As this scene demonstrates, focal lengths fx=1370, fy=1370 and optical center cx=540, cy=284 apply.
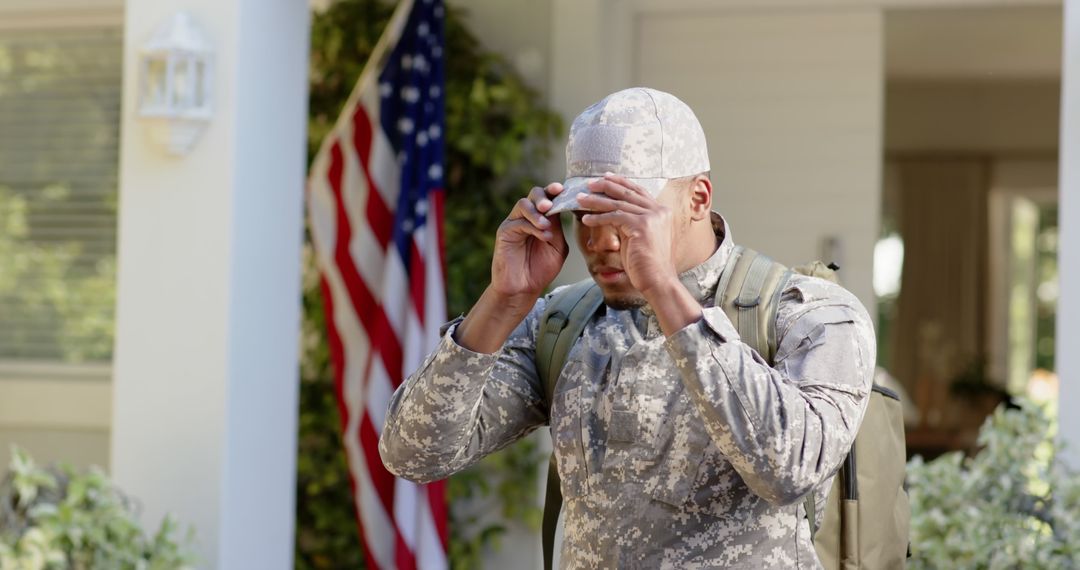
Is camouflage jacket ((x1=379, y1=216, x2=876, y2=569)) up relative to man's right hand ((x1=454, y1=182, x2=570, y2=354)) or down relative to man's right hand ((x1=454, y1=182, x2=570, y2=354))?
down

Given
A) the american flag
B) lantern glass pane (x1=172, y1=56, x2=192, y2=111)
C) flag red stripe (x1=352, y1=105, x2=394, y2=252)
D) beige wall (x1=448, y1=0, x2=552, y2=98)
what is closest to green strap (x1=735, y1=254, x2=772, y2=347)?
lantern glass pane (x1=172, y1=56, x2=192, y2=111)

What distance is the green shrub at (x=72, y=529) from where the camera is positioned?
3.31 meters

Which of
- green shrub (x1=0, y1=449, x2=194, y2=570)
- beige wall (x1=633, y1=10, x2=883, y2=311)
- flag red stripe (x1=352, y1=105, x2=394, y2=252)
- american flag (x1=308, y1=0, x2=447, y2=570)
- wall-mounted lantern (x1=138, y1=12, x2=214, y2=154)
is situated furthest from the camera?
beige wall (x1=633, y1=10, x2=883, y2=311)

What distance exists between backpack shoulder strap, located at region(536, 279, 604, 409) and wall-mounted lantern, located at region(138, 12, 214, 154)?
1836mm

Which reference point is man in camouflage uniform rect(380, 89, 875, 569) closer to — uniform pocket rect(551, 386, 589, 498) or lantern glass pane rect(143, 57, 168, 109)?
uniform pocket rect(551, 386, 589, 498)

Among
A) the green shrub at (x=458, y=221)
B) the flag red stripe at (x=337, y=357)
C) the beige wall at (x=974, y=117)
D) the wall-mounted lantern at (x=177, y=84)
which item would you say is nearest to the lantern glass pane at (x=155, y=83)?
the wall-mounted lantern at (x=177, y=84)

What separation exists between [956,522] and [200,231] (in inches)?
83.9

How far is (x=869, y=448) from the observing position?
219 centimetres

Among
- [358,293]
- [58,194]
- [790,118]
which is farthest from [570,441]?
[58,194]

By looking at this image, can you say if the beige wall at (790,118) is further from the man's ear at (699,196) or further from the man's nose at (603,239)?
the man's nose at (603,239)

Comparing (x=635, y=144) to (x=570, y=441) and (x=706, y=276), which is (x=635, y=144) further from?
(x=570, y=441)

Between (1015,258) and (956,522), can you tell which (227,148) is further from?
(1015,258)

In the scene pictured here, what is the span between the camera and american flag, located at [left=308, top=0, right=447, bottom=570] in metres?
4.59

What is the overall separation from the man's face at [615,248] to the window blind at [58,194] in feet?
11.9
